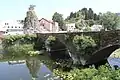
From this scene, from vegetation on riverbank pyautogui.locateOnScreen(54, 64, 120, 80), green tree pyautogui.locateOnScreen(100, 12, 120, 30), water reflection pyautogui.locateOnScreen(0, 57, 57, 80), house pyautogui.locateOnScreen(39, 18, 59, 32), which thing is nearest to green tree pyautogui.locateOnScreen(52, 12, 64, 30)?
house pyautogui.locateOnScreen(39, 18, 59, 32)

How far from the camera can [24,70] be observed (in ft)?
111

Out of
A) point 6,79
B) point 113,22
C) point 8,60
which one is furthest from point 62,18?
Result: point 6,79

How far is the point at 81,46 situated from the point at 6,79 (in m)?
9.04

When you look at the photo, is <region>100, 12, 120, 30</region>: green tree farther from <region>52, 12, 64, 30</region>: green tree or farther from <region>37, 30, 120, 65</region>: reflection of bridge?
<region>37, 30, 120, 65</region>: reflection of bridge

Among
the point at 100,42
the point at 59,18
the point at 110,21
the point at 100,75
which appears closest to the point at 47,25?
the point at 59,18

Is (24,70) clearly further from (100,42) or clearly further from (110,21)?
(110,21)

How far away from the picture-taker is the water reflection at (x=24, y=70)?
29289 millimetres

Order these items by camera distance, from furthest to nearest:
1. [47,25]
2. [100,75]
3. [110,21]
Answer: [47,25], [110,21], [100,75]

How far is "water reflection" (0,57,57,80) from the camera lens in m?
29.3

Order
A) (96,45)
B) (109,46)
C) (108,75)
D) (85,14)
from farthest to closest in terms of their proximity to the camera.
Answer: (85,14), (96,45), (109,46), (108,75)

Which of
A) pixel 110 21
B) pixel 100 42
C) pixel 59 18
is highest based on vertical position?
pixel 59 18

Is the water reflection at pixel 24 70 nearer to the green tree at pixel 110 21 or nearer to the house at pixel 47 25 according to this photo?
the green tree at pixel 110 21

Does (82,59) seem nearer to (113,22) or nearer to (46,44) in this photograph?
(46,44)

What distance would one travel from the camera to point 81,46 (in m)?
30.9
